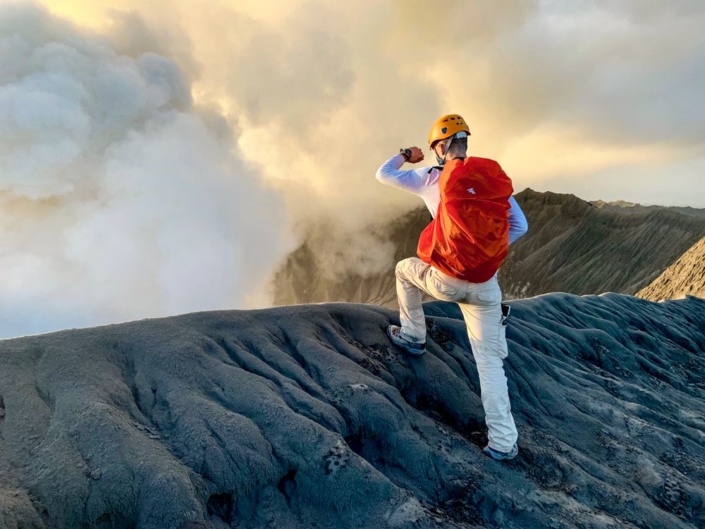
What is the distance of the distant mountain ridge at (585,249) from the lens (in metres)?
41.9

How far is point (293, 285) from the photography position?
267 ft

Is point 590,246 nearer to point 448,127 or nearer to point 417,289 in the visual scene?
point 417,289

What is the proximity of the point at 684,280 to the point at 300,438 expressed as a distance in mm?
30924

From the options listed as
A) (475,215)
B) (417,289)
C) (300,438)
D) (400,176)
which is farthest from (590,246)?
(300,438)

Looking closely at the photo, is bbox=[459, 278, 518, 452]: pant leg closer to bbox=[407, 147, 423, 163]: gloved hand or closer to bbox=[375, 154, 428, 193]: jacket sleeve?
bbox=[375, 154, 428, 193]: jacket sleeve

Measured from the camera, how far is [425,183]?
605 centimetres

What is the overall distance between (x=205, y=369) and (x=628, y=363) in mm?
10061

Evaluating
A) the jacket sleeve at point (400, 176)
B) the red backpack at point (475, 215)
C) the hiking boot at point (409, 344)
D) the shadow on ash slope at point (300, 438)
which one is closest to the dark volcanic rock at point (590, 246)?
→ the shadow on ash slope at point (300, 438)

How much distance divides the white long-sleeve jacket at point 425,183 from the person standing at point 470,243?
0.04ft

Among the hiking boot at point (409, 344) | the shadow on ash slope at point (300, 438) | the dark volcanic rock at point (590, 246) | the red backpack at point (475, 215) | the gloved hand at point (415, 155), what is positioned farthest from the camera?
the dark volcanic rock at point (590, 246)

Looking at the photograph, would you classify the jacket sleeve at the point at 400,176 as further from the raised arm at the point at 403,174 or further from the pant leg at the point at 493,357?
the pant leg at the point at 493,357

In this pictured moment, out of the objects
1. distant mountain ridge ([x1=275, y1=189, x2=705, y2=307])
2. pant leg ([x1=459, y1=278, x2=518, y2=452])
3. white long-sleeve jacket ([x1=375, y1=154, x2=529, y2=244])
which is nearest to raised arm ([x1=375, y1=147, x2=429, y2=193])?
white long-sleeve jacket ([x1=375, y1=154, x2=529, y2=244])

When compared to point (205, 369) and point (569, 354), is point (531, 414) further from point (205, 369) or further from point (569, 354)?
point (205, 369)

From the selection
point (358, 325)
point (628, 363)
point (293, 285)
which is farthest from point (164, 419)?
point (293, 285)
